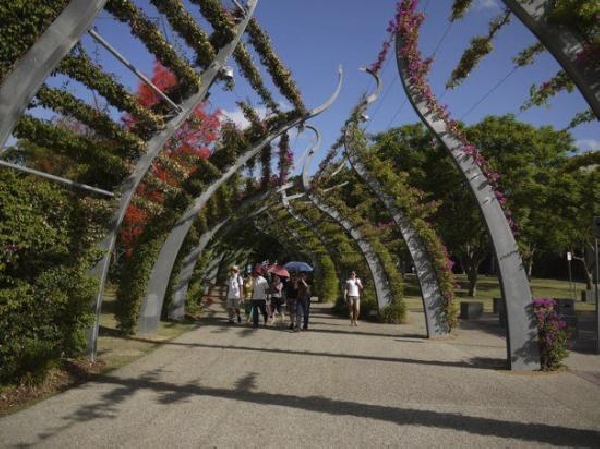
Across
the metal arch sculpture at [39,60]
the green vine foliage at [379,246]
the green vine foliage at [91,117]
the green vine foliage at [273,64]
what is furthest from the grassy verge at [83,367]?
the green vine foliage at [379,246]

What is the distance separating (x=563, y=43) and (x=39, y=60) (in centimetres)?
542

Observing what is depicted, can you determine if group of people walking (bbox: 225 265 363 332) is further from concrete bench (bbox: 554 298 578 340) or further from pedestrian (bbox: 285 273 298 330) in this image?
concrete bench (bbox: 554 298 578 340)

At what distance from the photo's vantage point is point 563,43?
606cm

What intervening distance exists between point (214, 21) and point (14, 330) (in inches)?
234

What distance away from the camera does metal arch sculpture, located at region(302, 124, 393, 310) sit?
1880 cm

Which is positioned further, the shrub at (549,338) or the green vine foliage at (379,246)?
the green vine foliage at (379,246)

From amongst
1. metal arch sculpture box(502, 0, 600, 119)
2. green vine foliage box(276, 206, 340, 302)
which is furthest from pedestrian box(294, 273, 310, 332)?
green vine foliage box(276, 206, 340, 302)

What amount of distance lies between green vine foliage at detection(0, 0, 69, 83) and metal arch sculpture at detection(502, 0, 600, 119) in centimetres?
529

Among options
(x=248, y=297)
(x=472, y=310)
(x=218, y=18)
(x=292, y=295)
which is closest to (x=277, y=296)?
(x=292, y=295)

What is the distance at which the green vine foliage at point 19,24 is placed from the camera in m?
5.77

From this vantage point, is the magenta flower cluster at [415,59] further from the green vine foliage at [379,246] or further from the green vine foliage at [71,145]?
the green vine foliage at [379,246]

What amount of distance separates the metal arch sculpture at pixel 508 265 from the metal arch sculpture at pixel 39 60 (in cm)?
653

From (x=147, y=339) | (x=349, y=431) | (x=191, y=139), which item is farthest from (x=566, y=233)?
(x=349, y=431)

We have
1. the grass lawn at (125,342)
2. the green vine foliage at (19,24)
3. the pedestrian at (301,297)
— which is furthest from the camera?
the pedestrian at (301,297)
